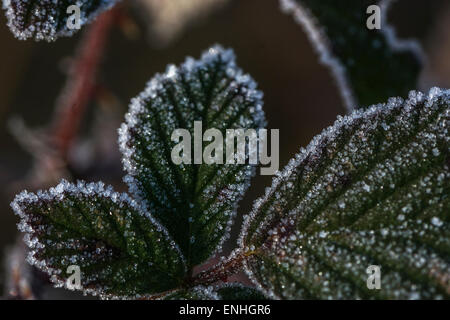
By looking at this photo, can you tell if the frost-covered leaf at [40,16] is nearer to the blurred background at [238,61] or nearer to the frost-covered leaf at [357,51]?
the frost-covered leaf at [357,51]

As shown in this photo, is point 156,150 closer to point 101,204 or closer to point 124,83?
point 101,204

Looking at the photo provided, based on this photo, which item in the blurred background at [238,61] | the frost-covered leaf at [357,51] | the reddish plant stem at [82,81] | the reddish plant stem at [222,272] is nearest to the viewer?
the reddish plant stem at [222,272]

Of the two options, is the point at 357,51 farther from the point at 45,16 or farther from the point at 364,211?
the point at 45,16

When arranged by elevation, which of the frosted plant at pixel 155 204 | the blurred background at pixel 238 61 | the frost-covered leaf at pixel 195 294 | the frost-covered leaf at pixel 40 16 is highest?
the blurred background at pixel 238 61

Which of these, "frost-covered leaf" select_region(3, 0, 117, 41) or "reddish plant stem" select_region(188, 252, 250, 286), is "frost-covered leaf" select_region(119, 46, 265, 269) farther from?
"frost-covered leaf" select_region(3, 0, 117, 41)

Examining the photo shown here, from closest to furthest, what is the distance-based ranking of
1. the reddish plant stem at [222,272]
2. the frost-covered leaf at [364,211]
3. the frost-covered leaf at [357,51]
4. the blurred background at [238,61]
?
1. the frost-covered leaf at [364,211]
2. the reddish plant stem at [222,272]
3. the frost-covered leaf at [357,51]
4. the blurred background at [238,61]

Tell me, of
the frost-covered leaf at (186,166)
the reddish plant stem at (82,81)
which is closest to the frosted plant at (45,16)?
the frost-covered leaf at (186,166)
